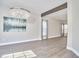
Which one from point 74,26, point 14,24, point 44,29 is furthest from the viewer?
point 44,29

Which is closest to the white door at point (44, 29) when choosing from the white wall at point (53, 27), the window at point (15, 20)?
the white wall at point (53, 27)

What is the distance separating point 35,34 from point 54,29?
3.12 m

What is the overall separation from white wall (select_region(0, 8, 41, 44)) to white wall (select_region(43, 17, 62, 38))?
1.53 meters

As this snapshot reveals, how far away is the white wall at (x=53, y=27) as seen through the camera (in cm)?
807

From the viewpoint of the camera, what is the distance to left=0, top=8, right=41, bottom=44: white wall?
187 inches

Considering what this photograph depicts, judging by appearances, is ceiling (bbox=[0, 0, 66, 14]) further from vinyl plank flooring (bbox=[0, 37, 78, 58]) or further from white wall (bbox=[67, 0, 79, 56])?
vinyl plank flooring (bbox=[0, 37, 78, 58])

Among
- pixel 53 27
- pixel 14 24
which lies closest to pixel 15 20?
pixel 14 24

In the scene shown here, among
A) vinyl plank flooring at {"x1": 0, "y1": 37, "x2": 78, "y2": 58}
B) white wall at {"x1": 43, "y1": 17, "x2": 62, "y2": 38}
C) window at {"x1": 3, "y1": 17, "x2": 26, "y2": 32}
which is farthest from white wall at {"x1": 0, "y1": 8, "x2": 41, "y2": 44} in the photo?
white wall at {"x1": 43, "y1": 17, "x2": 62, "y2": 38}

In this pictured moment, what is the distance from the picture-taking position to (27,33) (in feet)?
19.7

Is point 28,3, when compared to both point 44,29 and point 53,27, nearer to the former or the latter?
point 44,29

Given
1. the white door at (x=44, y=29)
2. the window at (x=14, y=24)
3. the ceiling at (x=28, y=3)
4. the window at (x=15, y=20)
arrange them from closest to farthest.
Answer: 1. the ceiling at (x=28, y=3)
2. the window at (x=15, y=20)
3. the window at (x=14, y=24)
4. the white door at (x=44, y=29)

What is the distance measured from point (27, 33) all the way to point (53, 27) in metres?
3.76

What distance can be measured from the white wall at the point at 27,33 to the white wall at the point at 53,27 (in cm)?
153

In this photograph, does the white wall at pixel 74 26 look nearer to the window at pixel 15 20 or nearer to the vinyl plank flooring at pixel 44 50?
the vinyl plank flooring at pixel 44 50
